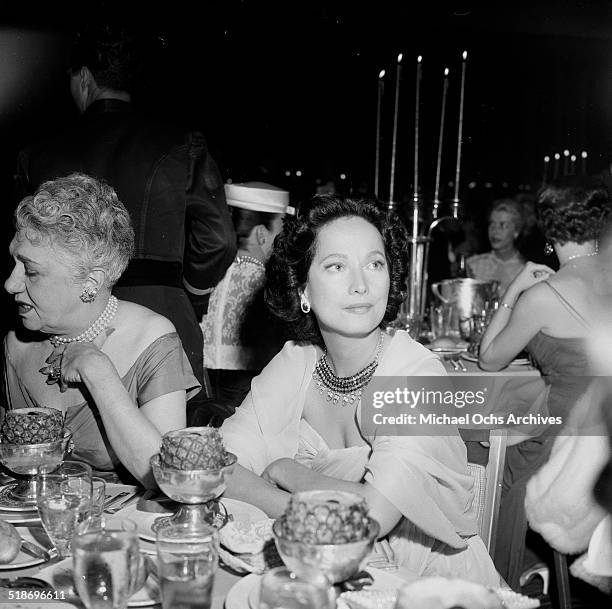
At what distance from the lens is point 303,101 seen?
4.88 metres

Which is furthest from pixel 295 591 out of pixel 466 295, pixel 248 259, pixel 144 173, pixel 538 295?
pixel 466 295

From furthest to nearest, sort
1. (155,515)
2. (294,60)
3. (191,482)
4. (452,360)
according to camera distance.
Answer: (294,60) → (452,360) → (155,515) → (191,482)

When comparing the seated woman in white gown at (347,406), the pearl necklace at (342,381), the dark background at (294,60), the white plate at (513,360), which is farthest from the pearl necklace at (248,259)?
the pearl necklace at (342,381)

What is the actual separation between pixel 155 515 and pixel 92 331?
2.08 feet

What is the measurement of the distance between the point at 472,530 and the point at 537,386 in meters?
1.46

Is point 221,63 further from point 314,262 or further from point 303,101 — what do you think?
point 314,262

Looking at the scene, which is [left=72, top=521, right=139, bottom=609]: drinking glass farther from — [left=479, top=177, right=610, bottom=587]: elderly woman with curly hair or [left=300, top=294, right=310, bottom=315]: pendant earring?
[left=479, top=177, right=610, bottom=587]: elderly woman with curly hair

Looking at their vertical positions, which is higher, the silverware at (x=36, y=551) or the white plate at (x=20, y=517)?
the white plate at (x=20, y=517)

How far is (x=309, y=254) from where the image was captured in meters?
1.78

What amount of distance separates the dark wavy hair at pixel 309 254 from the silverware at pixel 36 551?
0.86 m

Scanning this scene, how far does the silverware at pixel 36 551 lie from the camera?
3.84 feet

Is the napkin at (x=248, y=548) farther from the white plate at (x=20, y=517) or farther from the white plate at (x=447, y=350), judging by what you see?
the white plate at (x=447, y=350)

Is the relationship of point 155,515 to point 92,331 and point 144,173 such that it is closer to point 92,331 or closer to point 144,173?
point 92,331

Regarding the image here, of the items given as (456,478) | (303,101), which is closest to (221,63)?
(303,101)
